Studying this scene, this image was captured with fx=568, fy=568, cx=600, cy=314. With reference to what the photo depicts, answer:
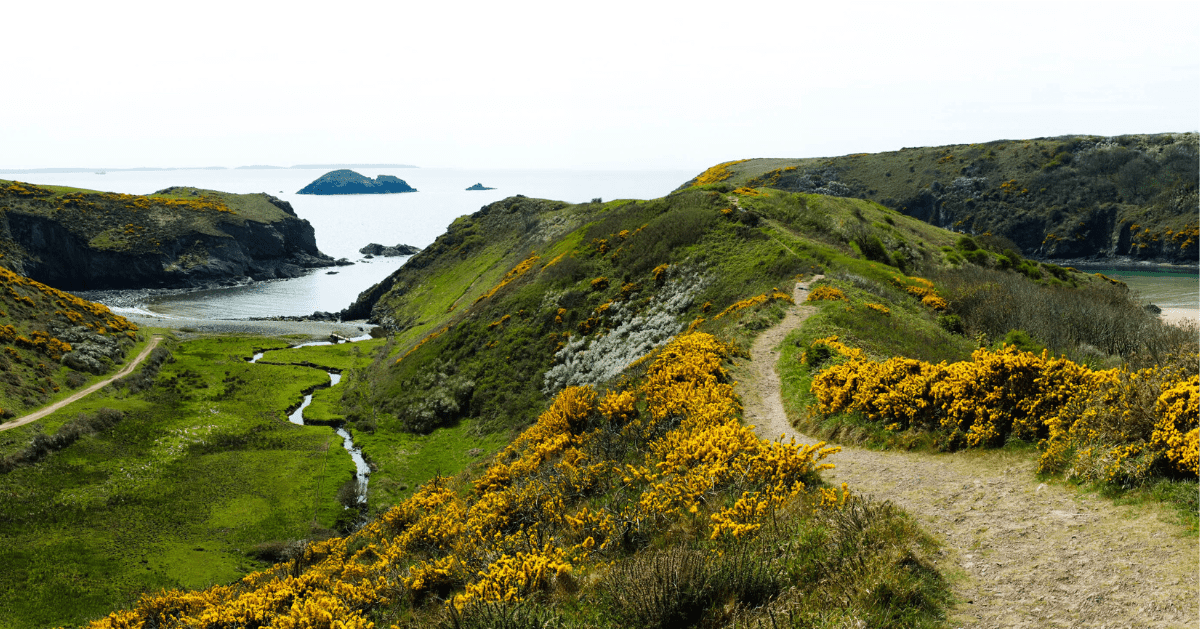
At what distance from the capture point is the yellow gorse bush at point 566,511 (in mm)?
11461

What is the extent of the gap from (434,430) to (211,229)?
151771 millimetres

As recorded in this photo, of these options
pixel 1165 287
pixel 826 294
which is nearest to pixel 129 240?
pixel 826 294

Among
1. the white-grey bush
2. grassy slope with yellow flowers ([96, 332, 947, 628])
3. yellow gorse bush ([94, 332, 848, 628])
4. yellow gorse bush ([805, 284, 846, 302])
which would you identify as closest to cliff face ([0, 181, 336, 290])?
the white-grey bush

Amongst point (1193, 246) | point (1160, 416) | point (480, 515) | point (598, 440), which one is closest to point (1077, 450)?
point (1160, 416)

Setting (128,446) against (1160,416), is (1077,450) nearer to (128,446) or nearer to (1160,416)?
(1160,416)

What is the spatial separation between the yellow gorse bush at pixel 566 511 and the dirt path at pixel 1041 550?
80.3 inches

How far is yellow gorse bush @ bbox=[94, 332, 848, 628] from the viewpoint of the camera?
11.5 metres

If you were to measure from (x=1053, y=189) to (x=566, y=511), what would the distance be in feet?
532

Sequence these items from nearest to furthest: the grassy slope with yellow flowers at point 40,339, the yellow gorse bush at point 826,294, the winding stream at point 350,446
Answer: the yellow gorse bush at point 826,294, the winding stream at point 350,446, the grassy slope with yellow flowers at point 40,339

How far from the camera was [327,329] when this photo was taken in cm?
10325

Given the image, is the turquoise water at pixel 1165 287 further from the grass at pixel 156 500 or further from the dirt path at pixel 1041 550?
the grass at pixel 156 500

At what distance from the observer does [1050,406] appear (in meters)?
12.5

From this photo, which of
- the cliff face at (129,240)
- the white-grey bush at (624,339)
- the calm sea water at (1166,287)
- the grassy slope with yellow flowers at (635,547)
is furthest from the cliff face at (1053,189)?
the cliff face at (129,240)

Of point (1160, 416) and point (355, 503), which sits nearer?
point (1160, 416)
